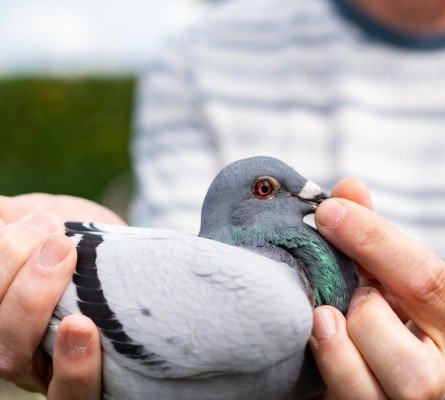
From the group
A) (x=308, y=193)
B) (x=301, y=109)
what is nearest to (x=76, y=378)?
(x=308, y=193)

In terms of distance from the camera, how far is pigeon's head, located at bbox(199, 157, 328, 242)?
1246 mm

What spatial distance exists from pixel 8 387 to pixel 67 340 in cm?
43

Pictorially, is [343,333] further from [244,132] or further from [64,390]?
[244,132]

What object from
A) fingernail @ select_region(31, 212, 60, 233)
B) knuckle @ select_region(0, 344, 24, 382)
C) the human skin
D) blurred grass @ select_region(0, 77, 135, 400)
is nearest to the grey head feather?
fingernail @ select_region(31, 212, 60, 233)

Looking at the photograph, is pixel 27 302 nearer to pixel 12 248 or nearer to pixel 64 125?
pixel 12 248

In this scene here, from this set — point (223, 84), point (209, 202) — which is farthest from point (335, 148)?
point (209, 202)

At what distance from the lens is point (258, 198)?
1.26 metres

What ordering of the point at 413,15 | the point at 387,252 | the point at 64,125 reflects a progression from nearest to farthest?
1. the point at 387,252
2. the point at 413,15
3. the point at 64,125

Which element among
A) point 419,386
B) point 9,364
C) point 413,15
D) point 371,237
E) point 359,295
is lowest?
point 9,364

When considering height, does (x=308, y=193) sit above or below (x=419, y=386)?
above

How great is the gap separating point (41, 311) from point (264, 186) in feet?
1.45

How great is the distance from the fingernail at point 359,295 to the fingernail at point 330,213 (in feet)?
0.44

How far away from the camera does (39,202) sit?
4.79 feet

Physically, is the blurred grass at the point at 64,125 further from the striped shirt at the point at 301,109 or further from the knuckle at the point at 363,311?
the knuckle at the point at 363,311
